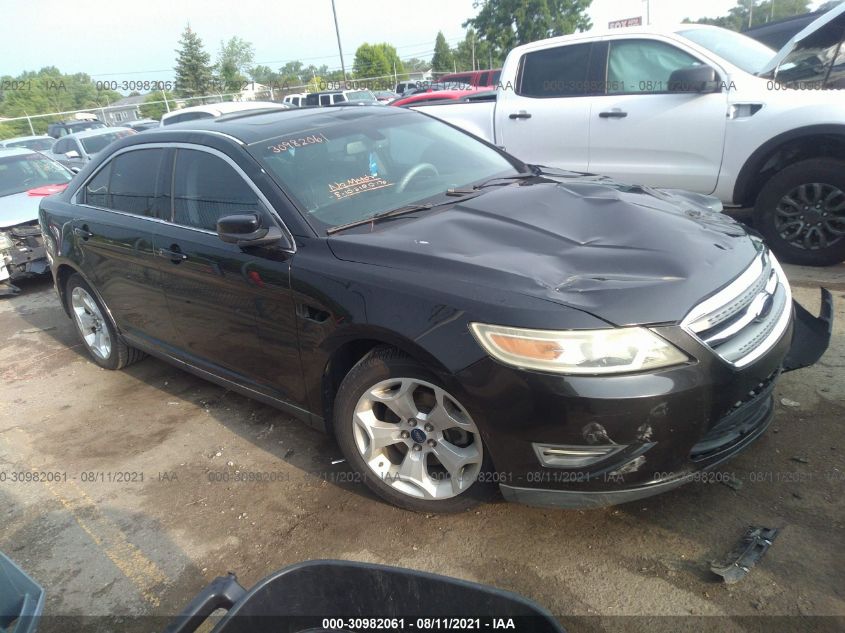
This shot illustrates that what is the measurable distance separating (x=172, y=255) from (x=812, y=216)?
4660 mm

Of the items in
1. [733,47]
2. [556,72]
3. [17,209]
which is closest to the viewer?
[733,47]

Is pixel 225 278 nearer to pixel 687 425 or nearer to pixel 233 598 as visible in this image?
pixel 233 598

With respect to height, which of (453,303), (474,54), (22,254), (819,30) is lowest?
(22,254)

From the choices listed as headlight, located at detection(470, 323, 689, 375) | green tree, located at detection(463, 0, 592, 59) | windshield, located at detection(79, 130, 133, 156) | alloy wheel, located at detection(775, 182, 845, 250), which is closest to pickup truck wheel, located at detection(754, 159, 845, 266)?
alloy wheel, located at detection(775, 182, 845, 250)

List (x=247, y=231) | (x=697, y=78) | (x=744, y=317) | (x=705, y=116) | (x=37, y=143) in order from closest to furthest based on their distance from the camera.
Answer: (x=744, y=317) < (x=247, y=231) < (x=697, y=78) < (x=705, y=116) < (x=37, y=143)

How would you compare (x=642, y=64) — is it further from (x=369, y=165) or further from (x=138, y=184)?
(x=138, y=184)

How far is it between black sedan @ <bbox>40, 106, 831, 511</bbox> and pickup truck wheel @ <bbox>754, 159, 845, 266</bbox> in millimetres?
1943

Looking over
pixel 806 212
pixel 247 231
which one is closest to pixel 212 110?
pixel 247 231

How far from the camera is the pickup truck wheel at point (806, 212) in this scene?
468cm

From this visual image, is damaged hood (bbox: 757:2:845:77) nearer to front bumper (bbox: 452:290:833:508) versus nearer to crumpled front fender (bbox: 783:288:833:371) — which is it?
crumpled front fender (bbox: 783:288:833:371)

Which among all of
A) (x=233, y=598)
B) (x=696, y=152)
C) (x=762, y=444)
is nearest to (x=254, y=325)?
(x=233, y=598)

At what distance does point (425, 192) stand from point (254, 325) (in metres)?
1.15

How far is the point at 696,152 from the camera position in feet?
17.4

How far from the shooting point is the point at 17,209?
7520 mm
